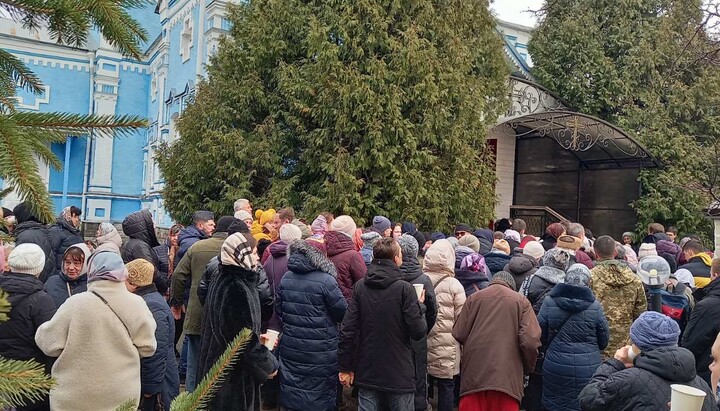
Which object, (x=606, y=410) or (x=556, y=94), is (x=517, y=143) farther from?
(x=606, y=410)

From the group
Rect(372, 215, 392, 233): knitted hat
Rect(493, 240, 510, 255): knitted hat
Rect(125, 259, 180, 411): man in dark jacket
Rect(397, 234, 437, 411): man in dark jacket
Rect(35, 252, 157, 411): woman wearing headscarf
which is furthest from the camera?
Rect(372, 215, 392, 233): knitted hat

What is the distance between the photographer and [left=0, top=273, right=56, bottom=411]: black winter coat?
3.68 m

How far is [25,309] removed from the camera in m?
3.74

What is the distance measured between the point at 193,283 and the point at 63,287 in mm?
1346

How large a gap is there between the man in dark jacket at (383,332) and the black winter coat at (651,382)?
5.65ft

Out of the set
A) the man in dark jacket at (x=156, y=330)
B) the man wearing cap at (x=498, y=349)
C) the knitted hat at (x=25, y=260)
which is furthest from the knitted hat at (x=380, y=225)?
the knitted hat at (x=25, y=260)

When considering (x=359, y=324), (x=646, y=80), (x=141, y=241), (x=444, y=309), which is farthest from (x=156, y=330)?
(x=646, y=80)

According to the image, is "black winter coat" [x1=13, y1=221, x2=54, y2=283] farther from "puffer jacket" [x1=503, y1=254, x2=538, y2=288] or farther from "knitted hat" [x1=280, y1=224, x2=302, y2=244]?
"puffer jacket" [x1=503, y1=254, x2=538, y2=288]

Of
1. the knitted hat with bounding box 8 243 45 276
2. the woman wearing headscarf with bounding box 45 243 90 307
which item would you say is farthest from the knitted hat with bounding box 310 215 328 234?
the knitted hat with bounding box 8 243 45 276

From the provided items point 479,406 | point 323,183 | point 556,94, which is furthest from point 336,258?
point 556,94

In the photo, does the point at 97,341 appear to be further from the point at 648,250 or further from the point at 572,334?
the point at 648,250

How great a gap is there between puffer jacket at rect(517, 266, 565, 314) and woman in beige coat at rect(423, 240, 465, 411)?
0.64 metres

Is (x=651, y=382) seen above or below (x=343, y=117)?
below

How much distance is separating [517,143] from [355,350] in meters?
15.1
